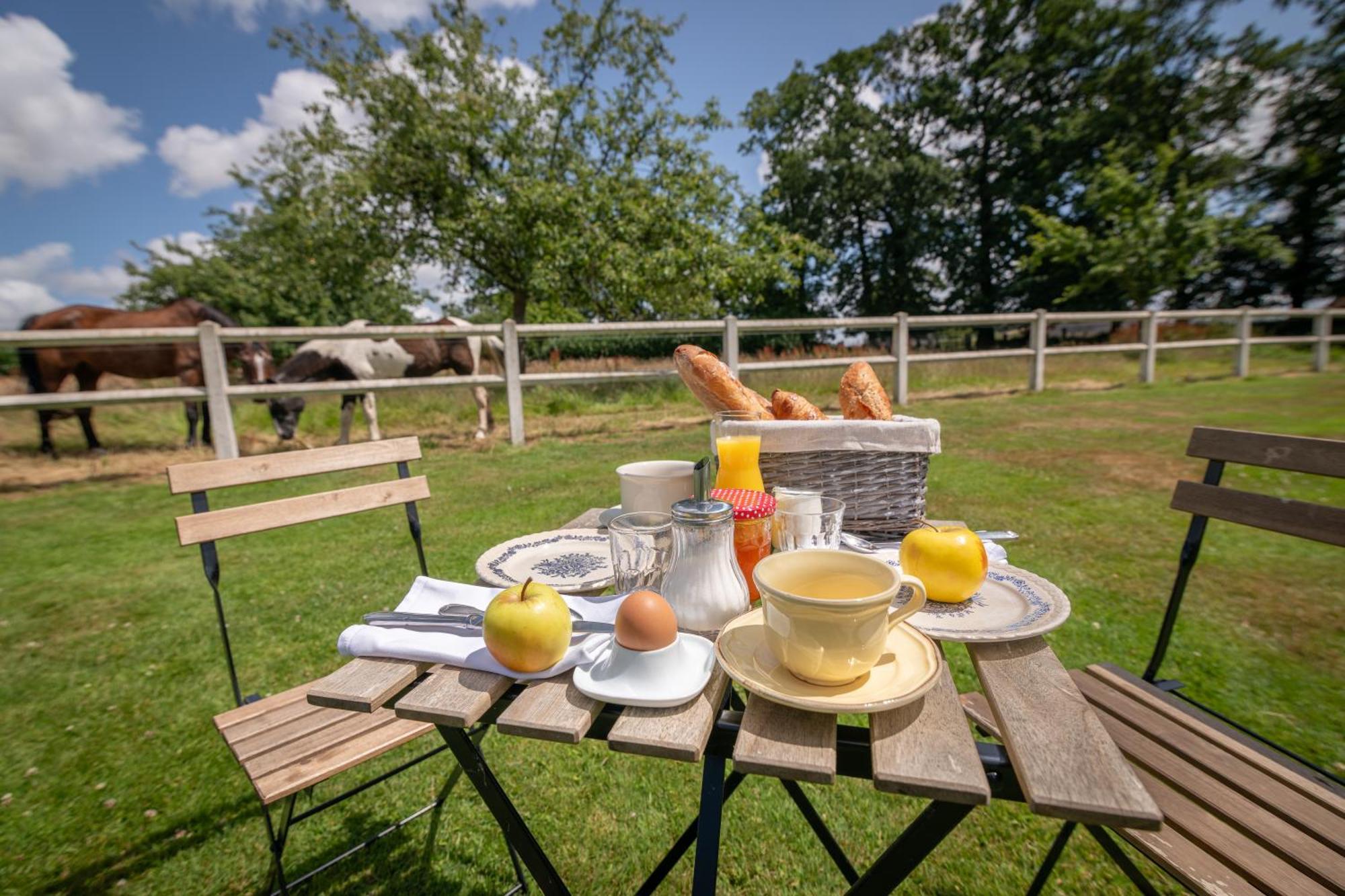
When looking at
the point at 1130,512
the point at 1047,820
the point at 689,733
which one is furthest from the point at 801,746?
the point at 1130,512

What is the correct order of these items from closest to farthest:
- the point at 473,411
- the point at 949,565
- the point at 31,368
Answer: the point at 949,565
the point at 31,368
the point at 473,411

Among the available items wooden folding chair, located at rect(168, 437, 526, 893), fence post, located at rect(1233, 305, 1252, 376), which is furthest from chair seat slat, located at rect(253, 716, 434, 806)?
fence post, located at rect(1233, 305, 1252, 376)

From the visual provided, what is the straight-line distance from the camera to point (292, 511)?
6.20 feet

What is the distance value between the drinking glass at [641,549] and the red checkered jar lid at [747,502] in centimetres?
13

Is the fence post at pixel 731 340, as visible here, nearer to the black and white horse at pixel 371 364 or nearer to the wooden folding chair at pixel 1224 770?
the black and white horse at pixel 371 364

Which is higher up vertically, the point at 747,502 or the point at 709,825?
the point at 747,502

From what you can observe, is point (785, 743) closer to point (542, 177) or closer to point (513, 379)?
point (513, 379)

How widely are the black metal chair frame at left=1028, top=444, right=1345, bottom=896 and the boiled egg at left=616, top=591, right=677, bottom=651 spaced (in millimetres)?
1034

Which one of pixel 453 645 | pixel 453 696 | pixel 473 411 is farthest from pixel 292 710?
pixel 473 411

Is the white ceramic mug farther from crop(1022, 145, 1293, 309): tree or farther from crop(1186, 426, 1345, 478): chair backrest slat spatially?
crop(1022, 145, 1293, 309): tree

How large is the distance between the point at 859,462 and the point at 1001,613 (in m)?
0.53

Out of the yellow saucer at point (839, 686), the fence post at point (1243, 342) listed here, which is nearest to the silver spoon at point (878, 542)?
the yellow saucer at point (839, 686)

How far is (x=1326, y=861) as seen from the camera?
97 cm

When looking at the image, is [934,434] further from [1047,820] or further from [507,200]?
[507,200]
